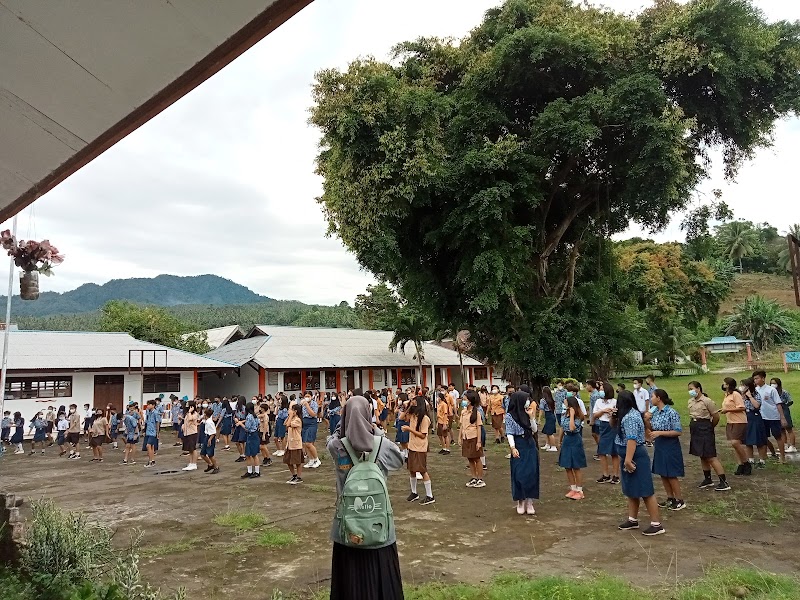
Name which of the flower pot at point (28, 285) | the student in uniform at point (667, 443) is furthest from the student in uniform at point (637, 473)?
the flower pot at point (28, 285)

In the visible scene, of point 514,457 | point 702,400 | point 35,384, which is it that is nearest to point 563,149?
point 702,400

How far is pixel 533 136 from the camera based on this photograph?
14742 millimetres

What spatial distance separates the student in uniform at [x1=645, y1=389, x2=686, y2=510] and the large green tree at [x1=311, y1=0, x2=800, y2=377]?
25.1 feet

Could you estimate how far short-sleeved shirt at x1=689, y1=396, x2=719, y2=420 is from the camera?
26.3 feet

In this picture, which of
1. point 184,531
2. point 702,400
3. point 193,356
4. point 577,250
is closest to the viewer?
point 184,531

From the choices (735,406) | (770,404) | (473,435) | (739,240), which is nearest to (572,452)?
(473,435)

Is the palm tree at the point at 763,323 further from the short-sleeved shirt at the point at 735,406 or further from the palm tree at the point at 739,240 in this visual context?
the short-sleeved shirt at the point at 735,406

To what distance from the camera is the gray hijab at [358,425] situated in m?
3.58

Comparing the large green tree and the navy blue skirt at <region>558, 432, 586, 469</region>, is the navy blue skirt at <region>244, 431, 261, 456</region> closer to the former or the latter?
the large green tree

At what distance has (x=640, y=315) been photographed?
31094mm

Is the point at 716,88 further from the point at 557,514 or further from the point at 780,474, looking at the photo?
the point at 557,514

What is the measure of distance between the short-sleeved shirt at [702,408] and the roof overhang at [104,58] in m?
8.26

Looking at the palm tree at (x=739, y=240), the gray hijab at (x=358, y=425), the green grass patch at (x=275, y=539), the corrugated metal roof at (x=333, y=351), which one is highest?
the palm tree at (x=739, y=240)

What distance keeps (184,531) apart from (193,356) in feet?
63.5
